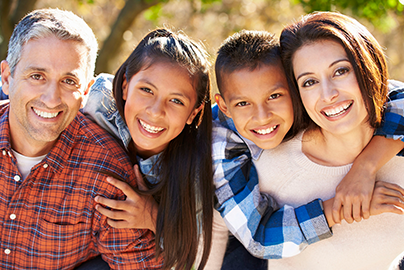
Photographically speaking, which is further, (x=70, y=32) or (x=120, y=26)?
(x=120, y=26)

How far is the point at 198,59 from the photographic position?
240 centimetres

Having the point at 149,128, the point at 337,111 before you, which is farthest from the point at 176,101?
the point at 337,111

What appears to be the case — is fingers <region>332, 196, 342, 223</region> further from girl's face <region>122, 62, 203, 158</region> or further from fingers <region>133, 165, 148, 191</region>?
fingers <region>133, 165, 148, 191</region>

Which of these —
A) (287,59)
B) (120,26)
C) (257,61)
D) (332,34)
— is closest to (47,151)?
(257,61)

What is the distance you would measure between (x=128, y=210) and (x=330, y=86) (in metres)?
1.40

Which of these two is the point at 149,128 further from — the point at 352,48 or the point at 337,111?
the point at 352,48

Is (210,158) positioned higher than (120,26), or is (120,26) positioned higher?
(120,26)

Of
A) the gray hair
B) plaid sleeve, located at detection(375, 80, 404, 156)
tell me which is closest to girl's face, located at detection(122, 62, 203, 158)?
the gray hair

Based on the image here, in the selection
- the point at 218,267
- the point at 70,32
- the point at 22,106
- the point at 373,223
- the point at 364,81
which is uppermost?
the point at 70,32

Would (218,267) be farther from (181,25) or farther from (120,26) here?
(181,25)

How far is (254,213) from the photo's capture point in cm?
221

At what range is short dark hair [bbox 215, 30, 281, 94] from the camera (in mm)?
2232

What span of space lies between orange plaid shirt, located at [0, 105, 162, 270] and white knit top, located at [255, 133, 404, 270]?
91 centimetres

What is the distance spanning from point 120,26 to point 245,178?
420cm
